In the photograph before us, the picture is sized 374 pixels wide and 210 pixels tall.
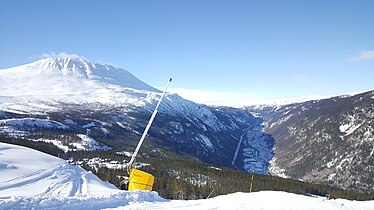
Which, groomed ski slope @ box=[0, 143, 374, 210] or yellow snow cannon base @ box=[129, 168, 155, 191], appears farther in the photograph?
yellow snow cannon base @ box=[129, 168, 155, 191]

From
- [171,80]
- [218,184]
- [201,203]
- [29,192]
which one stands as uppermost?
[171,80]

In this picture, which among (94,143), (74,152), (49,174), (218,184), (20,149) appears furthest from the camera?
(94,143)

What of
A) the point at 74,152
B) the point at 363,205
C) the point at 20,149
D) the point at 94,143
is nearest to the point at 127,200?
the point at 363,205

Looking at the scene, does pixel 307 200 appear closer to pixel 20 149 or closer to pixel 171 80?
pixel 171 80

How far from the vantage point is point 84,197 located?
21.6 m

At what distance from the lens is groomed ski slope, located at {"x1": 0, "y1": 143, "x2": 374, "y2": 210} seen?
792 inches

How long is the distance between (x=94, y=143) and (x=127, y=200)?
18287 cm

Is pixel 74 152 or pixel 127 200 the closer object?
pixel 127 200

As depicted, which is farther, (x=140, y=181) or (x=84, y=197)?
(x=140, y=181)

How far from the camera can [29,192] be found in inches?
1022

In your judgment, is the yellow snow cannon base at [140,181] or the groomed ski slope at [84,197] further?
the yellow snow cannon base at [140,181]

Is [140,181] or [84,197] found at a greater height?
[140,181]

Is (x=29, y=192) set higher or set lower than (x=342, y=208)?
lower

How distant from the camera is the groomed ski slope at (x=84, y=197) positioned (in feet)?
66.0
